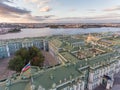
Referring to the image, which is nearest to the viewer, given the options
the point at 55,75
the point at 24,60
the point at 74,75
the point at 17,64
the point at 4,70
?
the point at 55,75

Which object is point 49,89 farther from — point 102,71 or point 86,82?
point 102,71

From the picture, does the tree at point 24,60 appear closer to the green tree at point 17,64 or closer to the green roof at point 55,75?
the green tree at point 17,64

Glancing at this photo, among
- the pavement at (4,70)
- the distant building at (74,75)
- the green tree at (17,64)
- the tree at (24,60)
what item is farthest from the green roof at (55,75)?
the pavement at (4,70)

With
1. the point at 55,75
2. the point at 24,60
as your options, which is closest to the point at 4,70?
the point at 24,60

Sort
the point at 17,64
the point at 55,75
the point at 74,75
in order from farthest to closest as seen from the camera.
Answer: the point at 17,64
the point at 74,75
the point at 55,75

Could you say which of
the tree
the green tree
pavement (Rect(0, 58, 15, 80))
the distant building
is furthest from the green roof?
pavement (Rect(0, 58, 15, 80))

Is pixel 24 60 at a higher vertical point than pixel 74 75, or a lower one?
higher

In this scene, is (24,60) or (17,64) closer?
(17,64)

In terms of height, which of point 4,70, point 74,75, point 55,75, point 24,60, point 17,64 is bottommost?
point 4,70

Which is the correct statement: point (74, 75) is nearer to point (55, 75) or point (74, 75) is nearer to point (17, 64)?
point (55, 75)

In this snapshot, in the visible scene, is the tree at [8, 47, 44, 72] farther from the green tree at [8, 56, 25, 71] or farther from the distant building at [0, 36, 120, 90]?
the distant building at [0, 36, 120, 90]

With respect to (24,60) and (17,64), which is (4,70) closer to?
(17,64)
